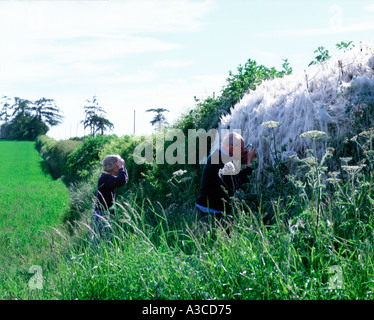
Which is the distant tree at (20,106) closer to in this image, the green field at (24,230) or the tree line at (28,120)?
the tree line at (28,120)

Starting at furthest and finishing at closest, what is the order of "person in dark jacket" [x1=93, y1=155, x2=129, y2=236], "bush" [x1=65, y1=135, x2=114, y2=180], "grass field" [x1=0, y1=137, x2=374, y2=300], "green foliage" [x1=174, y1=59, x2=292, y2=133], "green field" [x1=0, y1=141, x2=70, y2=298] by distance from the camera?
"bush" [x1=65, y1=135, x2=114, y2=180] → "green foliage" [x1=174, y1=59, x2=292, y2=133] → "person in dark jacket" [x1=93, y1=155, x2=129, y2=236] → "green field" [x1=0, y1=141, x2=70, y2=298] → "grass field" [x1=0, y1=137, x2=374, y2=300]

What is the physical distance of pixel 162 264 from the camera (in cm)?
349

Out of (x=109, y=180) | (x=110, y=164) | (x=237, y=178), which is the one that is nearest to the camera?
(x=237, y=178)

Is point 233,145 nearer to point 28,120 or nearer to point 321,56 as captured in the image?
point 321,56

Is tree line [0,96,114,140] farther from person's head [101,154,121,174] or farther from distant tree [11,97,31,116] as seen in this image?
person's head [101,154,121,174]

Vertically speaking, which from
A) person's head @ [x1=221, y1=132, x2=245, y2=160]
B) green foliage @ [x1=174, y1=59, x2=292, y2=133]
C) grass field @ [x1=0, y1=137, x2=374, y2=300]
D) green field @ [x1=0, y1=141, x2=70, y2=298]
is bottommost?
green field @ [x1=0, y1=141, x2=70, y2=298]

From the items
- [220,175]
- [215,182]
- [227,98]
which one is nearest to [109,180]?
[215,182]

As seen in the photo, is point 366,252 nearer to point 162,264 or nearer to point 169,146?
point 162,264

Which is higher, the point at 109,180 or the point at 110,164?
the point at 110,164

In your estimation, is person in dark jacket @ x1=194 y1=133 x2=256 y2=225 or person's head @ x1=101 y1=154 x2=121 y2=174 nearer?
person in dark jacket @ x1=194 y1=133 x2=256 y2=225

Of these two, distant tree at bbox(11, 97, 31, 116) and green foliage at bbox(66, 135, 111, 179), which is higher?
distant tree at bbox(11, 97, 31, 116)

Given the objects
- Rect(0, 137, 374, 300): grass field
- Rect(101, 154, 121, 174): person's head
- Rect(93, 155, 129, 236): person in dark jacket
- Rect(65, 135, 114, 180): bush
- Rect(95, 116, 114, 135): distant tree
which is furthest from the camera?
Rect(95, 116, 114, 135): distant tree

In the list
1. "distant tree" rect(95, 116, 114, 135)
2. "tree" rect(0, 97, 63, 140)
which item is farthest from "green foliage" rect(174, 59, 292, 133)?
"tree" rect(0, 97, 63, 140)
